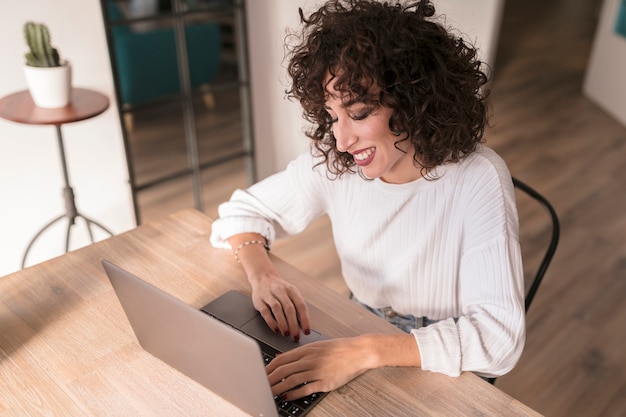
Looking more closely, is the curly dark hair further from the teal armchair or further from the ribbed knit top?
the teal armchair

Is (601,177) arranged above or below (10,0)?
below

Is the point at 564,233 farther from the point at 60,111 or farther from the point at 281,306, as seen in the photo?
the point at 60,111

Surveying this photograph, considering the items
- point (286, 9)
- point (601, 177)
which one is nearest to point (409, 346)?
point (286, 9)

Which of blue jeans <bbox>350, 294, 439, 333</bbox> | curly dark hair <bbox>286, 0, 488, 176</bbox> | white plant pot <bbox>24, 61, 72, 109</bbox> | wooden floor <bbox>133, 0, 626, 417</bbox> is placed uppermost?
curly dark hair <bbox>286, 0, 488, 176</bbox>

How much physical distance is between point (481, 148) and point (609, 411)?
4.05 feet

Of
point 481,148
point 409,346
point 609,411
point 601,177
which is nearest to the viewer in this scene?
point 409,346

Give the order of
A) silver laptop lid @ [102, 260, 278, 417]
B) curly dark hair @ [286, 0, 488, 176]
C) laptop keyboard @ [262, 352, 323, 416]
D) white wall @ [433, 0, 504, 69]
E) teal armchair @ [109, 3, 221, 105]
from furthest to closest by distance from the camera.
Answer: teal armchair @ [109, 3, 221, 105]
white wall @ [433, 0, 504, 69]
curly dark hair @ [286, 0, 488, 176]
laptop keyboard @ [262, 352, 323, 416]
silver laptop lid @ [102, 260, 278, 417]

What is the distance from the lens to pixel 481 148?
1329mm

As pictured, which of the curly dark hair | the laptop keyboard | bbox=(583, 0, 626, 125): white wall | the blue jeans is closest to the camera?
the laptop keyboard

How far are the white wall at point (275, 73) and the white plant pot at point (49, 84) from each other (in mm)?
950

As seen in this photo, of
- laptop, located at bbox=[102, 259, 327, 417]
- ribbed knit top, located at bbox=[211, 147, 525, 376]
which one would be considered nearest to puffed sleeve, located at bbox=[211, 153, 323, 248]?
ribbed knit top, located at bbox=[211, 147, 525, 376]

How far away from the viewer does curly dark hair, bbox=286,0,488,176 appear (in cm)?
111

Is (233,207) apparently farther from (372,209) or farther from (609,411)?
(609,411)

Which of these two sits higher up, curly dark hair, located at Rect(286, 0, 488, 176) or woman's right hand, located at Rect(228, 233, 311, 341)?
curly dark hair, located at Rect(286, 0, 488, 176)
